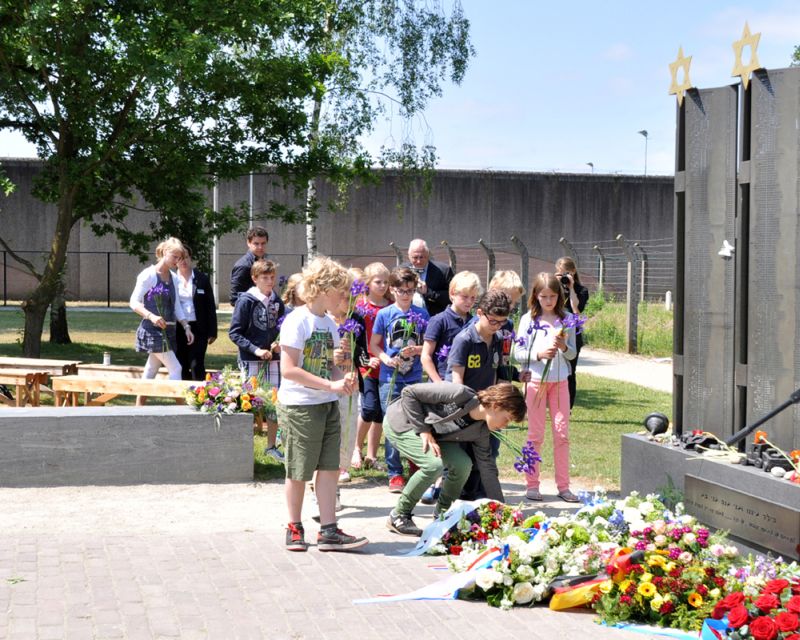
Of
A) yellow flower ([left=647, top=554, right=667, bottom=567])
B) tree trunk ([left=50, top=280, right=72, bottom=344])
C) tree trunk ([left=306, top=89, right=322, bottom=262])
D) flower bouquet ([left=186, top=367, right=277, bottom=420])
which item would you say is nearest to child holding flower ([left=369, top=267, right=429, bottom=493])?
flower bouquet ([left=186, top=367, right=277, bottom=420])

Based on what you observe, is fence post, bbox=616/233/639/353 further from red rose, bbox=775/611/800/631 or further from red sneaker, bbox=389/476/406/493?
red rose, bbox=775/611/800/631

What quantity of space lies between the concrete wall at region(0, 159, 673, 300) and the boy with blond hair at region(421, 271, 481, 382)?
26633mm

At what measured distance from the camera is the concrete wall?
115 feet

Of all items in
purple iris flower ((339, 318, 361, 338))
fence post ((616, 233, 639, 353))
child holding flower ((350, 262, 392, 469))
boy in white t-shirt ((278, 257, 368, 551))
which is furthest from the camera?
fence post ((616, 233, 639, 353))

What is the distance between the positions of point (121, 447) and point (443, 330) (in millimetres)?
2545

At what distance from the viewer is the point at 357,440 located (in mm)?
8719

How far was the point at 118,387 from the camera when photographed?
369 inches

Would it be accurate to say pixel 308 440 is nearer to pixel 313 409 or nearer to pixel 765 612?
pixel 313 409

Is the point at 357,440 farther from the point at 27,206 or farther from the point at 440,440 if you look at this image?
the point at 27,206

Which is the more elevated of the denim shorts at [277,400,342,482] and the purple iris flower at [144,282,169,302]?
the purple iris flower at [144,282,169,302]

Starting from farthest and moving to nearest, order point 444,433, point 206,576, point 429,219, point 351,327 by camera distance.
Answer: point 429,219
point 351,327
point 444,433
point 206,576

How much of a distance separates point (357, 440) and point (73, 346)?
43.8ft

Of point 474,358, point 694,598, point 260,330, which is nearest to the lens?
point 694,598

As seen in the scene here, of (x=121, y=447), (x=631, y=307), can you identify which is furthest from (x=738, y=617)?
(x=631, y=307)
